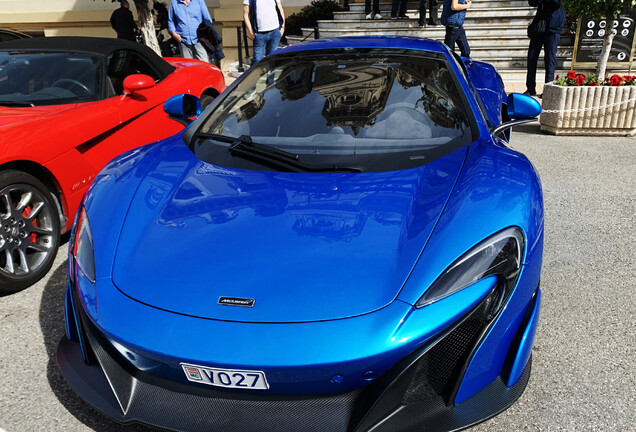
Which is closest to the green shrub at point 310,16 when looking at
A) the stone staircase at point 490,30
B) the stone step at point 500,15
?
the stone staircase at point 490,30

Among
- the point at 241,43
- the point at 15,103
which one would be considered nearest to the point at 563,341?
the point at 15,103

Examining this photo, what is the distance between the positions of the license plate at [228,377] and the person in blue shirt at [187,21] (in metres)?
7.65

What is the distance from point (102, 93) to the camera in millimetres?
4230

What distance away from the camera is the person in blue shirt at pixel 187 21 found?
27.5 feet

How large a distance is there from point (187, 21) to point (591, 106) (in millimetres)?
5639

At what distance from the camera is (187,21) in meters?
8.43

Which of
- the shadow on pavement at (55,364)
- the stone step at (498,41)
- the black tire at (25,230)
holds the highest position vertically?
the stone step at (498,41)

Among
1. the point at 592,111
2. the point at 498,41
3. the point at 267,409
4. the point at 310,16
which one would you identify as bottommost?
the point at 592,111

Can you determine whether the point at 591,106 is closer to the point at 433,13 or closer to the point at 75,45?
the point at 75,45

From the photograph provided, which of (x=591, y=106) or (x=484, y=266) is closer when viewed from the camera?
(x=484, y=266)

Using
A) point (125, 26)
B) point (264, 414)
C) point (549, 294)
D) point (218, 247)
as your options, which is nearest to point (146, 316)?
point (218, 247)

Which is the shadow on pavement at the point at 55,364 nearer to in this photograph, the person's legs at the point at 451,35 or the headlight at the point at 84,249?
the headlight at the point at 84,249

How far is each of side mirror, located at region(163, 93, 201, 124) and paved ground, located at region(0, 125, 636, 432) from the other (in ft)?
3.96

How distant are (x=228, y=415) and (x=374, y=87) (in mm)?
1946
